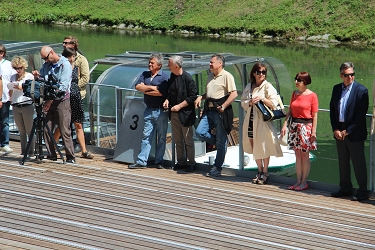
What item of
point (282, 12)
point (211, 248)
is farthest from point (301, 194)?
point (282, 12)

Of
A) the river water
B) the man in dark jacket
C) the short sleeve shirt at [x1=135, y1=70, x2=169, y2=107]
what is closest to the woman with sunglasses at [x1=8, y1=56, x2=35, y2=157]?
the short sleeve shirt at [x1=135, y1=70, x2=169, y2=107]

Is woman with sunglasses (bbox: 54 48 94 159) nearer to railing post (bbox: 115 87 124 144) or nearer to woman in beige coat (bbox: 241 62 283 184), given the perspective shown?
railing post (bbox: 115 87 124 144)

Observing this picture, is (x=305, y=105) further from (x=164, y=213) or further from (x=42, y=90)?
(x=42, y=90)

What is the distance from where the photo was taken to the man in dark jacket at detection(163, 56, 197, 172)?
10.0 meters

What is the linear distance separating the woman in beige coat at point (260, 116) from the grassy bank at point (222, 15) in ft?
102

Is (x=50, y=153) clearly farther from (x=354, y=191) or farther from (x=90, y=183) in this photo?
(x=354, y=191)

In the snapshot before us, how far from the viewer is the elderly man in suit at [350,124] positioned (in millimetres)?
8609

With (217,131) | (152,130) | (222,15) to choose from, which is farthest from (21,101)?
(222,15)

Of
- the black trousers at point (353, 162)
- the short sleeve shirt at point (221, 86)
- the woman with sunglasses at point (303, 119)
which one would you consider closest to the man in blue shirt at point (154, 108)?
the short sleeve shirt at point (221, 86)

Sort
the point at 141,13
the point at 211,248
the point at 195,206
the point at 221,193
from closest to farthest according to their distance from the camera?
the point at 211,248
the point at 195,206
the point at 221,193
the point at 141,13

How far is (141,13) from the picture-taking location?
49406mm

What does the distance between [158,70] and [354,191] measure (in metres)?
3.20

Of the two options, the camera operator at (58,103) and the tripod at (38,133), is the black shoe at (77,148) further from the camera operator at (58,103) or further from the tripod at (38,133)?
the tripod at (38,133)

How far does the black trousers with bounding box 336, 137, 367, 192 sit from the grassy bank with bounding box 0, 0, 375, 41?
3134cm
